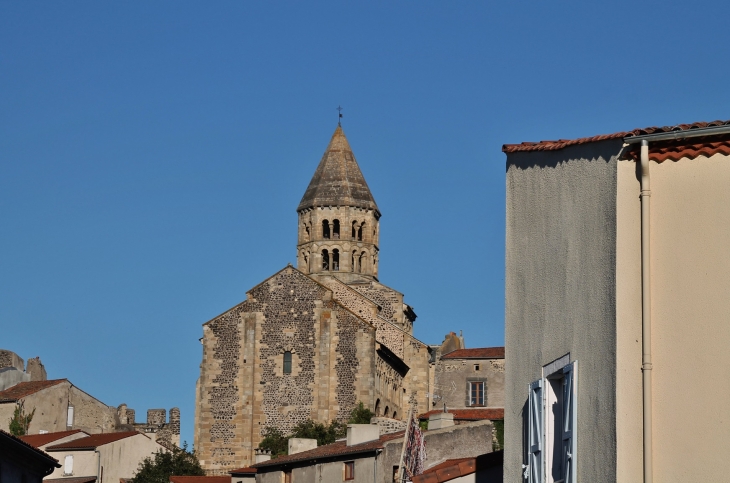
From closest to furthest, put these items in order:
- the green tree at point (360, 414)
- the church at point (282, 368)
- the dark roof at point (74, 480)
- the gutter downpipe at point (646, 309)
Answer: the gutter downpipe at point (646, 309) < the dark roof at point (74, 480) < the green tree at point (360, 414) < the church at point (282, 368)

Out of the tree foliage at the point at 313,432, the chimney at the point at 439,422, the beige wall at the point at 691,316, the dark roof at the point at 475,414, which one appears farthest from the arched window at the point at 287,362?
the beige wall at the point at 691,316

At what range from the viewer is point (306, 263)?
276 feet

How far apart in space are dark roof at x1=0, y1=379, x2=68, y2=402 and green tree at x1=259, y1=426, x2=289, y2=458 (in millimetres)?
15476

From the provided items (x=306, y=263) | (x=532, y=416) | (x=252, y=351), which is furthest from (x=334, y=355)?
(x=532, y=416)

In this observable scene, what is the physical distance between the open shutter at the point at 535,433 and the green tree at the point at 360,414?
154 feet

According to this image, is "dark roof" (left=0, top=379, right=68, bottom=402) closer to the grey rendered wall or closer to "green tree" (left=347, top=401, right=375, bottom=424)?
"green tree" (left=347, top=401, right=375, bottom=424)

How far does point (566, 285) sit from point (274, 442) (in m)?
47.8

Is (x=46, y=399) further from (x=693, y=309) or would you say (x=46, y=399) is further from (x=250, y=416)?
(x=693, y=309)

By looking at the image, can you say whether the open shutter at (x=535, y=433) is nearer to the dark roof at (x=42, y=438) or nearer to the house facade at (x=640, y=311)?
the house facade at (x=640, y=311)

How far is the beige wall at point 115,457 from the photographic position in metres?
63.1

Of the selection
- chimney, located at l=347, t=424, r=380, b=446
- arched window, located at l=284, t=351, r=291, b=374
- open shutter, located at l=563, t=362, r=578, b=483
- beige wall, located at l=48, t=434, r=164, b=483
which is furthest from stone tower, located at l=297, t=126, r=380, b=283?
open shutter, located at l=563, t=362, r=578, b=483

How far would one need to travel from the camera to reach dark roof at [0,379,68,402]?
7450cm

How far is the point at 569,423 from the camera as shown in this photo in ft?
50.9

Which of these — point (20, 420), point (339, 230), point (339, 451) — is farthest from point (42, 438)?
point (339, 451)
